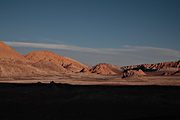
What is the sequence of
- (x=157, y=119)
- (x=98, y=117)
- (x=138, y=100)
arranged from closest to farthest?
(x=157, y=119) < (x=98, y=117) < (x=138, y=100)

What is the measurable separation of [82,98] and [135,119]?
10838 mm

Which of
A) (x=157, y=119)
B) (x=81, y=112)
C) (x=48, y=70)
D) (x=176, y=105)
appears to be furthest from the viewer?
(x=48, y=70)

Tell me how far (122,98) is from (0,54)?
448 ft

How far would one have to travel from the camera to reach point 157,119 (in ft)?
57.1

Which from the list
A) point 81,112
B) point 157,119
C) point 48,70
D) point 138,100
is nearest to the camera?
point 157,119

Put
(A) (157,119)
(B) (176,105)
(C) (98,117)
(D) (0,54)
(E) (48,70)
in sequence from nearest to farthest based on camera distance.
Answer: (A) (157,119)
(C) (98,117)
(B) (176,105)
(E) (48,70)
(D) (0,54)

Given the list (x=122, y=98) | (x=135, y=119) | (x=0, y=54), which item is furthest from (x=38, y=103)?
(x=0, y=54)

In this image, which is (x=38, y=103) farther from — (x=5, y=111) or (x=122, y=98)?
(x=122, y=98)

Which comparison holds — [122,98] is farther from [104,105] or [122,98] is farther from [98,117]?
[98,117]

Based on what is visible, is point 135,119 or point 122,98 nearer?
point 135,119

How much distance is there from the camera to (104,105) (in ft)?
78.7

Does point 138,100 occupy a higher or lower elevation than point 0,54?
lower

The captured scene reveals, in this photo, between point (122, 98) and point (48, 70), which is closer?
point (122, 98)

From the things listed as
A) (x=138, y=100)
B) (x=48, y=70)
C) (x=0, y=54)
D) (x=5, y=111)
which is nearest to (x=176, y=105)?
(x=138, y=100)
